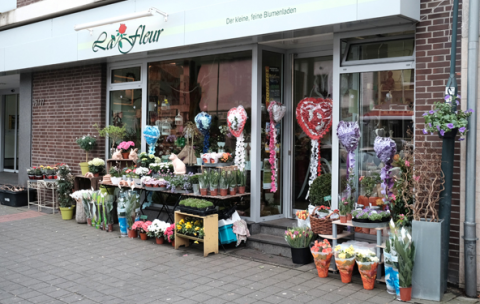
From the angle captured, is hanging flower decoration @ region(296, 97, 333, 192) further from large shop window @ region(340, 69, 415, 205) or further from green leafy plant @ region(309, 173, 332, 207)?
large shop window @ region(340, 69, 415, 205)

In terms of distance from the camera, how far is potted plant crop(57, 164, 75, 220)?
1002 cm

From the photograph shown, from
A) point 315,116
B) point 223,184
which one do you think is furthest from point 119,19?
point 315,116

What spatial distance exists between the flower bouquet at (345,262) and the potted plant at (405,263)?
2.21 feet

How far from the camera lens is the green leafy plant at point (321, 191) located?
721 cm

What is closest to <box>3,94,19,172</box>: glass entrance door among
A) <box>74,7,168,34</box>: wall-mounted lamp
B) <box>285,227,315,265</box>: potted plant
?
<box>74,7,168,34</box>: wall-mounted lamp

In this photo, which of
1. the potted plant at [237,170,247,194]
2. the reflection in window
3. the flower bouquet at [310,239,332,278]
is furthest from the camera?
the reflection in window

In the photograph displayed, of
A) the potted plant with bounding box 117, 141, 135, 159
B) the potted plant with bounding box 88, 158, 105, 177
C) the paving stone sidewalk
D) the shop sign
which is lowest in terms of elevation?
the paving stone sidewalk

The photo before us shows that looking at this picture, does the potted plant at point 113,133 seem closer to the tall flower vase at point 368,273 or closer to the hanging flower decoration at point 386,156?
the hanging flower decoration at point 386,156

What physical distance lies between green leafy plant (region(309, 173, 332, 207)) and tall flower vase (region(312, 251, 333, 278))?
125 cm

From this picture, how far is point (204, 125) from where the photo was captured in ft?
28.5

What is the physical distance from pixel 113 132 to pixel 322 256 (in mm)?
5699

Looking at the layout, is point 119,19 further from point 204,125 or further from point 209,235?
point 209,235

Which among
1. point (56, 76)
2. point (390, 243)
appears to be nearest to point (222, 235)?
point (390, 243)

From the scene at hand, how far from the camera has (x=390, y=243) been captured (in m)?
5.40
